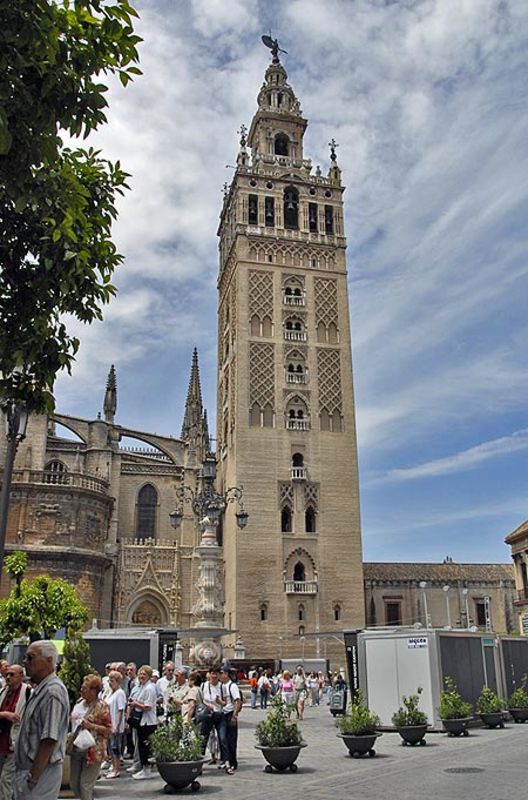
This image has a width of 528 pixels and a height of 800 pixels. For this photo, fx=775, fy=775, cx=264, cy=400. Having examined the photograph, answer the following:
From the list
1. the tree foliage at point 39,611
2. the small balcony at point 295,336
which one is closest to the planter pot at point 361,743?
the tree foliage at point 39,611

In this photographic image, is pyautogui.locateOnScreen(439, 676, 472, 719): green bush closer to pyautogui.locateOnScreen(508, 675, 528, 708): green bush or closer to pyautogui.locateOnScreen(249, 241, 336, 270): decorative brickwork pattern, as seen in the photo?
pyautogui.locateOnScreen(508, 675, 528, 708): green bush

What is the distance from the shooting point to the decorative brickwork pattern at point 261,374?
131 ft

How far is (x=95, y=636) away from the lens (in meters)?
15.9

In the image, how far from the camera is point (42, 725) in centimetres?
461

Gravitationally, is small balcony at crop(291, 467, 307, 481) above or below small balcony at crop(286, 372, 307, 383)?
below

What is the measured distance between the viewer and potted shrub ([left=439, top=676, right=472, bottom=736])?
14.5m

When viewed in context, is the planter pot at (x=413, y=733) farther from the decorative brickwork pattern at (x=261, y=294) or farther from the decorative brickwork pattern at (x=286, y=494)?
the decorative brickwork pattern at (x=261, y=294)

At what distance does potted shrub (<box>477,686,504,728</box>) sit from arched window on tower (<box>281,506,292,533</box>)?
2242cm

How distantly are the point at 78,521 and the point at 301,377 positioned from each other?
44.8ft

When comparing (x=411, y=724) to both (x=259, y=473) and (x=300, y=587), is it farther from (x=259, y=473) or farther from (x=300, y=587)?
(x=259, y=473)

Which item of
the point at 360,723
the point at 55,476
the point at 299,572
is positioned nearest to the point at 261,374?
the point at 299,572

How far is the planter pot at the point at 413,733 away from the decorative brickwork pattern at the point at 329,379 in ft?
92.3

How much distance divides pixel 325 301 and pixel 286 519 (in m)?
12.5

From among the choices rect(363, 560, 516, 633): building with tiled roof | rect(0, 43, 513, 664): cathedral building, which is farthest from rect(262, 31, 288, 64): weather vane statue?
rect(363, 560, 516, 633): building with tiled roof
